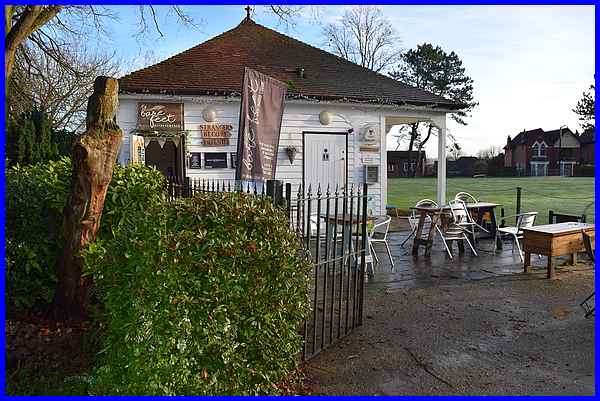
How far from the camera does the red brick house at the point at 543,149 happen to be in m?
67.4

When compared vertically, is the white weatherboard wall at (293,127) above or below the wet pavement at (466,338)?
above

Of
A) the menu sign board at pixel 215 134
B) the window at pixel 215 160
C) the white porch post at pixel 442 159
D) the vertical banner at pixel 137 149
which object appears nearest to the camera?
the vertical banner at pixel 137 149

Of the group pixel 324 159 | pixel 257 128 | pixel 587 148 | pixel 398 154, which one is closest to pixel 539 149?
pixel 587 148

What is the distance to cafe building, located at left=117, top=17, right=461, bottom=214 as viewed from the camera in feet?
40.5

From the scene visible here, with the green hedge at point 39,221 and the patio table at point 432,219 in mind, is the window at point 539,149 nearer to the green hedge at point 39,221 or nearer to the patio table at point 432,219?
the patio table at point 432,219

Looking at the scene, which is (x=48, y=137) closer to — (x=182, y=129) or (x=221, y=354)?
(x=182, y=129)

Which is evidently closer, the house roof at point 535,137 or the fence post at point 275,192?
the fence post at point 275,192

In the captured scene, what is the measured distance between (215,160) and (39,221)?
7.46 metres

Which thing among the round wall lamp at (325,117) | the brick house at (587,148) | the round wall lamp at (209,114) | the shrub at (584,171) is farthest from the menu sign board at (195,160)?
the brick house at (587,148)

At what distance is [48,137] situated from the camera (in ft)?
39.9

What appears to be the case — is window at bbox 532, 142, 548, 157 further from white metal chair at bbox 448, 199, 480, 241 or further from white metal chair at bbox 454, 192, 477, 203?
white metal chair at bbox 448, 199, 480, 241

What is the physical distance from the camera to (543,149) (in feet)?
237

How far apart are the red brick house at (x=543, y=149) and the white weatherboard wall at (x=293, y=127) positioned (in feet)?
177

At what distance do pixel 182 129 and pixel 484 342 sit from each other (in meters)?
8.84
